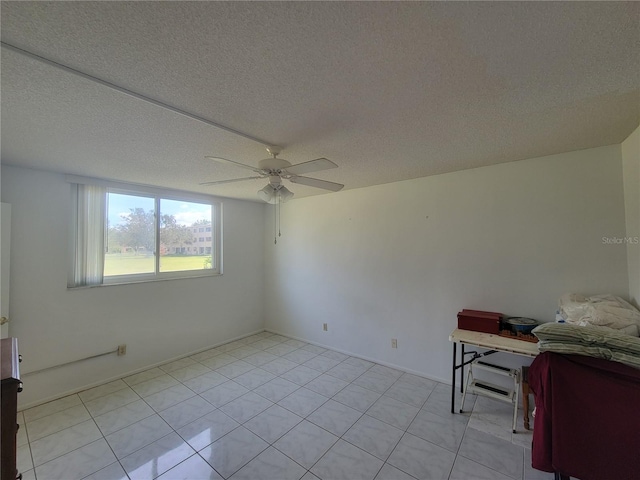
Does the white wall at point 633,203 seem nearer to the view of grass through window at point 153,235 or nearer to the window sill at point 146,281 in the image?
the window sill at point 146,281

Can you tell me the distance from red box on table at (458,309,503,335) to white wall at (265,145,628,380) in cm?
19

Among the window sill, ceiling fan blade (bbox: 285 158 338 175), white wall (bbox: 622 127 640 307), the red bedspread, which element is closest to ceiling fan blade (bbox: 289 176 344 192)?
ceiling fan blade (bbox: 285 158 338 175)

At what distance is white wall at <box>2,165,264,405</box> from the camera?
2.55 meters

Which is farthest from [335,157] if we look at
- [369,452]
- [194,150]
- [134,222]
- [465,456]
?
[134,222]

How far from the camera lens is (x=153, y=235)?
11.7 ft

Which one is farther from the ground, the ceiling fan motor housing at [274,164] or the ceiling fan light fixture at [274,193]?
the ceiling fan motor housing at [274,164]

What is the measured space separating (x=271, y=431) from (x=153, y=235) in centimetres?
288

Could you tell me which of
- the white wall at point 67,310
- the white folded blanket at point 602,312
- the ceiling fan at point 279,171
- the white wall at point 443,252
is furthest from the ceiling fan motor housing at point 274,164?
the white wall at point 67,310

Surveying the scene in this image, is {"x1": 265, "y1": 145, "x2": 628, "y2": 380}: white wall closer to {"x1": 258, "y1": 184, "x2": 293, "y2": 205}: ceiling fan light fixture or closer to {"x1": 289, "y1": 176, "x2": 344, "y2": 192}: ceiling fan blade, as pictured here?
{"x1": 289, "y1": 176, "x2": 344, "y2": 192}: ceiling fan blade

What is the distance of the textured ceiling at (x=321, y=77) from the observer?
3.09 ft

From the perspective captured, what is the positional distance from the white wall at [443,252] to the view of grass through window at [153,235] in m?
1.40

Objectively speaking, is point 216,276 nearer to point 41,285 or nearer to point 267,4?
point 41,285

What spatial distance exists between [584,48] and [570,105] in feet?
1.96

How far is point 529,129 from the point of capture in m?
1.89
